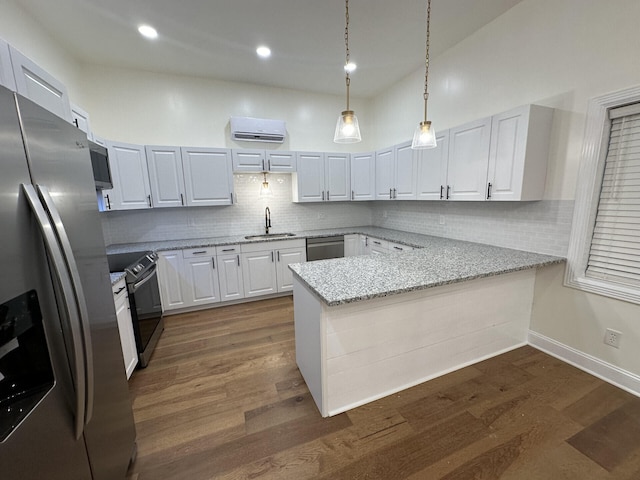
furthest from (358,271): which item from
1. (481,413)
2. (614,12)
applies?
(614,12)

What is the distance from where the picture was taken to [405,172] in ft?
11.5

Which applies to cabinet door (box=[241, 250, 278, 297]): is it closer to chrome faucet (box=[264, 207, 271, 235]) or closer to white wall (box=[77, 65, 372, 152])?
chrome faucet (box=[264, 207, 271, 235])

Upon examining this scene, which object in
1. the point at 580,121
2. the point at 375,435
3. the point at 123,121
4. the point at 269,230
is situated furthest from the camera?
the point at 269,230

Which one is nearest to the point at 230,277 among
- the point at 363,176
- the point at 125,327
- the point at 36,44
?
the point at 125,327

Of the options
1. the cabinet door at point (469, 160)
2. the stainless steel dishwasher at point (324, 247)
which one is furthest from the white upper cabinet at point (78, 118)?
the cabinet door at point (469, 160)

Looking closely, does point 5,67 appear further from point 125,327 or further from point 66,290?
point 125,327

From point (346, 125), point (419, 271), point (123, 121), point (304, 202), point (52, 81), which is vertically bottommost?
point (419, 271)

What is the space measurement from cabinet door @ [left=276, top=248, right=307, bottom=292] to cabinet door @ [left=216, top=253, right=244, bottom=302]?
1.78ft

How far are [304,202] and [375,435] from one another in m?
3.28

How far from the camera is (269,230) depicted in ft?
13.9

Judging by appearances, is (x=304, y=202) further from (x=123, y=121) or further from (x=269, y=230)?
(x=123, y=121)

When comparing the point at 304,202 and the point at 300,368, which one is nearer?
the point at 300,368

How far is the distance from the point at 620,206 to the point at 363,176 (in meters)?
2.87

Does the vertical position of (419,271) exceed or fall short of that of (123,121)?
it falls short
